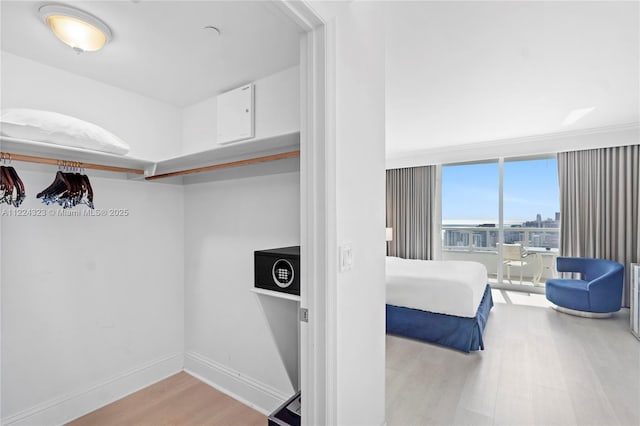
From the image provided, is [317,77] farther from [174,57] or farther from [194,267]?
[194,267]

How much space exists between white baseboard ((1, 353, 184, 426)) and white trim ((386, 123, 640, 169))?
495cm

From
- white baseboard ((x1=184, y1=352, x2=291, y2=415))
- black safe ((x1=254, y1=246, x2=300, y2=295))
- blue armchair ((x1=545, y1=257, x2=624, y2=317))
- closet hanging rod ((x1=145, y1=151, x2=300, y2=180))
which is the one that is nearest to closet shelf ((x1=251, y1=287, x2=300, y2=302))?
black safe ((x1=254, y1=246, x2=300, y2=295))

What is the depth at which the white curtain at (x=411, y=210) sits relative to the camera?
5.75 meters

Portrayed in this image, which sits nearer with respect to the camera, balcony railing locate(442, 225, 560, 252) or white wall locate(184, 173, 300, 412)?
white wall locate(184, 173, 300, 412)

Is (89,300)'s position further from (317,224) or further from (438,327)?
(438,327)

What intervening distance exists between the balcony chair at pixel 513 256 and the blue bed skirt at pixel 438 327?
240 cm

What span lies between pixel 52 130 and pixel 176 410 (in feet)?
6.07

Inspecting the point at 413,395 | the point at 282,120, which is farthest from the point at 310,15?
the point at 413,395

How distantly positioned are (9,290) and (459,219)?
19.9 feet

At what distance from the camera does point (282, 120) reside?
6.47 ft

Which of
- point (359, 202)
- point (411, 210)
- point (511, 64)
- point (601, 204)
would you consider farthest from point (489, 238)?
point (359, 202)

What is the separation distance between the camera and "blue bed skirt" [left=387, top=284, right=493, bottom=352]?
110 inches

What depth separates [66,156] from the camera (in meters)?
1.71

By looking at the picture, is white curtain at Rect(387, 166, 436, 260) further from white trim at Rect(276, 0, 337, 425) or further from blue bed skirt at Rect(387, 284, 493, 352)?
white trim at Rect(276, 0, 337, 425)
